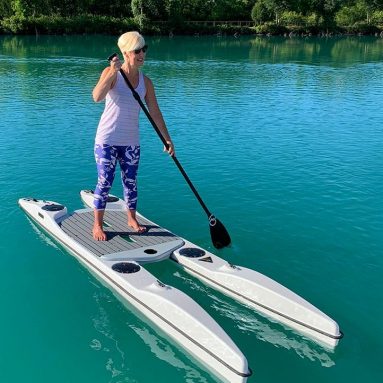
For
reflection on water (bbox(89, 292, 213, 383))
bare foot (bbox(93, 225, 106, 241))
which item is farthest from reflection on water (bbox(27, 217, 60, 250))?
reflection on water (bbox(89, 292, 213, 383))

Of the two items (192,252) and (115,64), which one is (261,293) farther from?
(115,64)

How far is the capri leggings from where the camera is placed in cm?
720

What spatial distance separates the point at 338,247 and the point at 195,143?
772 centimetres

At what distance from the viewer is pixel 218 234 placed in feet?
27.2

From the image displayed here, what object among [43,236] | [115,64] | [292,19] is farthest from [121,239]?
[292,19]

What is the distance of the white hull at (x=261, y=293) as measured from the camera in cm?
593

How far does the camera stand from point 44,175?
39.8ft

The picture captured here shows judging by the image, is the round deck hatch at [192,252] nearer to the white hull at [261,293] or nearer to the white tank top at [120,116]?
the white hull at [261,293]

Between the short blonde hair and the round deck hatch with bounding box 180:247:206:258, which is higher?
the short blonde hair

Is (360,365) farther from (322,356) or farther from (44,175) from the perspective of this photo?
(44,175)

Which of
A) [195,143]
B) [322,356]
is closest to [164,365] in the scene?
[322,356]

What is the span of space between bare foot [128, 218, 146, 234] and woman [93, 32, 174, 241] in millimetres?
732

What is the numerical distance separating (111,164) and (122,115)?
0.78 meters

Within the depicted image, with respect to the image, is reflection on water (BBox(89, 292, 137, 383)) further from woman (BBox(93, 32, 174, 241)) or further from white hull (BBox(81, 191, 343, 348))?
woman (BBox(93, 32, 174, 241))
